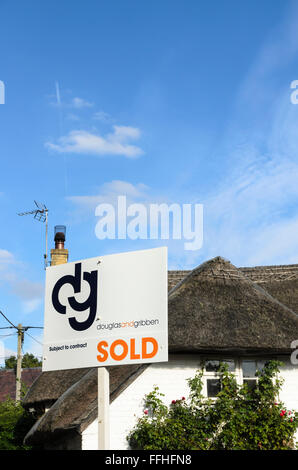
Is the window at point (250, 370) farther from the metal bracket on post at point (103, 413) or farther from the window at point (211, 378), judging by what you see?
the metal bracket on post at point (103, 413)

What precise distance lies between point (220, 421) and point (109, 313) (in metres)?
6.10

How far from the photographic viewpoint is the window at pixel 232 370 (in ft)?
54.5

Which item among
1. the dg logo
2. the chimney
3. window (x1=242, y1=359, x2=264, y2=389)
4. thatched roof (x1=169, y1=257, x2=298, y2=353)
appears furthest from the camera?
the chimney

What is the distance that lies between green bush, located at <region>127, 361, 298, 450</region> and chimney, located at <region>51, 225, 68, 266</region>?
1345 cm

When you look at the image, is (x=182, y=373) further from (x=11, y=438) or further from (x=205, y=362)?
(x=11, y=438)

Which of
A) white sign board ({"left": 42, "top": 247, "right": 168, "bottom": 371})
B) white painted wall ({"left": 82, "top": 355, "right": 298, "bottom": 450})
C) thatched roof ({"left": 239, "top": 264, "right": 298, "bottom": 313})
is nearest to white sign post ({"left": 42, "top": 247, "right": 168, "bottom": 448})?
white sign board ({"left": 42, "top": 247, "right": 168, "bottom": 371})

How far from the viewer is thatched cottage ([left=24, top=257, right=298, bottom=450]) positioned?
15.6 meters

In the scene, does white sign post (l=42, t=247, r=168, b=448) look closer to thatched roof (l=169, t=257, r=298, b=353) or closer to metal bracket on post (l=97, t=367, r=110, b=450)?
metal bracket on post (l=97, t=367, r=110, b=450)

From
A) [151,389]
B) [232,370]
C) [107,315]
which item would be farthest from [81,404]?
[107,315]

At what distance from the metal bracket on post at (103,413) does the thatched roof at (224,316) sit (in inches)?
195

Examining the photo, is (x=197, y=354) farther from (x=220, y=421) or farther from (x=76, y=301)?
(x=76, y=301)

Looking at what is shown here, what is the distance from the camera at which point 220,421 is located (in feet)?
51.4

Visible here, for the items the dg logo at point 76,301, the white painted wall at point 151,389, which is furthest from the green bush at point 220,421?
the dg logo at point 76,301

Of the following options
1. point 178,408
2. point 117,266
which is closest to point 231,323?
point 178,408
